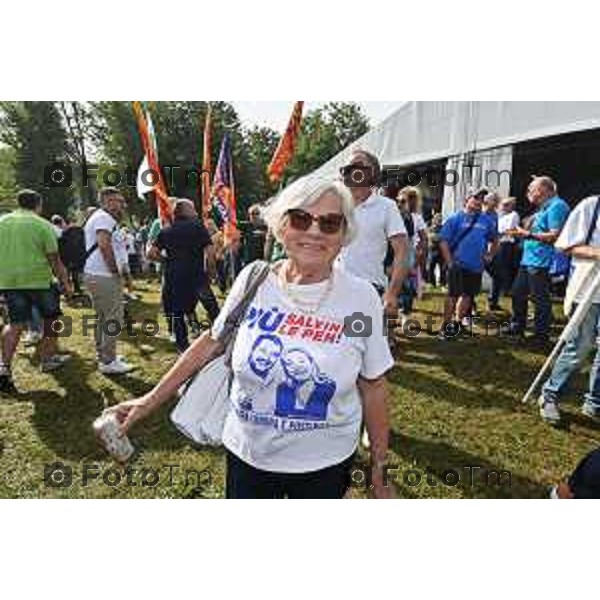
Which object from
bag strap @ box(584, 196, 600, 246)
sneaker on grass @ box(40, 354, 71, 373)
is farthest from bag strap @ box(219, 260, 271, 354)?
sneaker on grass @ box(40, 354, 71, 373)

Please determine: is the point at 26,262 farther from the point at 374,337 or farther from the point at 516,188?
the point at 516,188

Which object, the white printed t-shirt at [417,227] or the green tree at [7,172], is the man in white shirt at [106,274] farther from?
the green tree at [7,172]

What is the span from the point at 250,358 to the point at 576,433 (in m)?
3.21

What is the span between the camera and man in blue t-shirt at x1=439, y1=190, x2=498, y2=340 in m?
6.51

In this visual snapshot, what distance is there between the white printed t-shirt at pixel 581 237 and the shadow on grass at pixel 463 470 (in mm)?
1424

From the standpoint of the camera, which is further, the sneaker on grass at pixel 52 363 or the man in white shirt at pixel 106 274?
the sneaker on grass at pixel 52 363

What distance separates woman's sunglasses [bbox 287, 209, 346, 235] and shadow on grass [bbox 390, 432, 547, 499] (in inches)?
79.9

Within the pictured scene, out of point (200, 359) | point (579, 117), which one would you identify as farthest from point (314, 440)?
point (579, 117)

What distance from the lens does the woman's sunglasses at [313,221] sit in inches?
71.5

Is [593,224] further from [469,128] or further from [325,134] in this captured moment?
[325,134]

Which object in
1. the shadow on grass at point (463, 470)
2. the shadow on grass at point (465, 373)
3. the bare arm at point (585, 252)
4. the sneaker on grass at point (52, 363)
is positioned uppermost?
the bare arm at point (585, 252)

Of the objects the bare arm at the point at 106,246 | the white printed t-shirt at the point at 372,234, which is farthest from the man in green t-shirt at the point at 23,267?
the white printed t-shirt at the point at 372,234

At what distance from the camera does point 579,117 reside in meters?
8.06

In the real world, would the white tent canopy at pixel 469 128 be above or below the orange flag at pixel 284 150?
above
